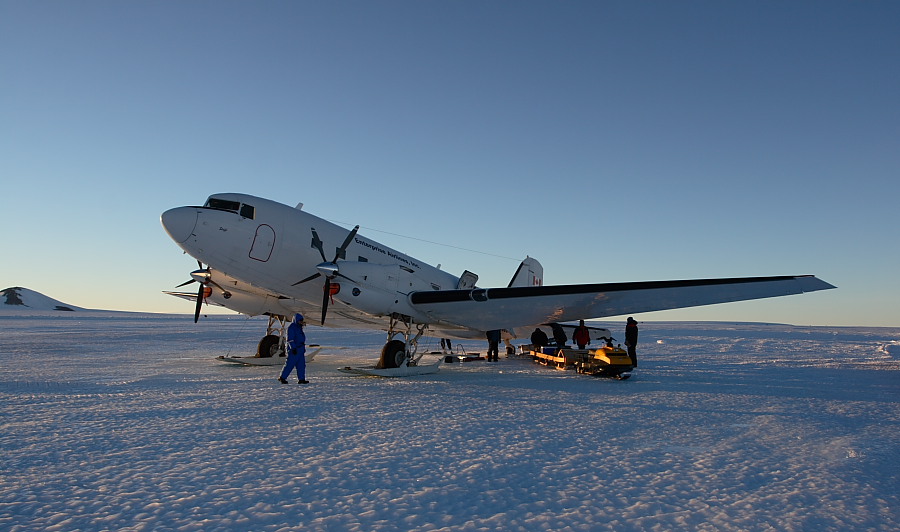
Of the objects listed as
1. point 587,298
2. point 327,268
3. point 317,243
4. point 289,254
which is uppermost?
point 317,243

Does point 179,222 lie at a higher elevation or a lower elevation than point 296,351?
higher

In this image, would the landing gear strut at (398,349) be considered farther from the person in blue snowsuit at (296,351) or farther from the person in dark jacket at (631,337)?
the person in dark jacket at (631,337)

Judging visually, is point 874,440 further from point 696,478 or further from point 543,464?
point 543,464

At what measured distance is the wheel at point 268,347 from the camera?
17484 millimetres

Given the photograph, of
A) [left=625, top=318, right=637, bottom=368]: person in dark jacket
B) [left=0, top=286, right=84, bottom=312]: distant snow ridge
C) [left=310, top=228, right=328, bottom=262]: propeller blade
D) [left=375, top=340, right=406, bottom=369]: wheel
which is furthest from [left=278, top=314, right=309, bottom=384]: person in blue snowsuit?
[left=0, top=286, right=84, bottom=312]: distant snow ridge

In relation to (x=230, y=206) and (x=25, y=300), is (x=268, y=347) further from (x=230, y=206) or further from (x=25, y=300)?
(x=25, y=300)

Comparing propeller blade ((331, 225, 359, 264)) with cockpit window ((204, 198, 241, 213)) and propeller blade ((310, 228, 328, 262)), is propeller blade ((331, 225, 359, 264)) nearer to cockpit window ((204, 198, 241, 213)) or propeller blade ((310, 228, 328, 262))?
propeller blade ((310, 228, 328, 262))

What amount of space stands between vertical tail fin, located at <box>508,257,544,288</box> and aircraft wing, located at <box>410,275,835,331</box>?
629 cm

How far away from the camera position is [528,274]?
23141mm

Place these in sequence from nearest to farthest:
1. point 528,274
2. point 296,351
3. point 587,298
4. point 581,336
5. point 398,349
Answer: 1. point 296,351
2. point 587,298
3. point 398,349
4. point 581,336
5. point 528,274

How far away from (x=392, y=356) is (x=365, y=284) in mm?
2226

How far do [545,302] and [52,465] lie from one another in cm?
1128

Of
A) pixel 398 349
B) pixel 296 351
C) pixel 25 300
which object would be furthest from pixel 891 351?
pixel 25 300

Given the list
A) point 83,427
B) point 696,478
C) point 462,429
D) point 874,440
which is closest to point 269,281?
point 83,427
